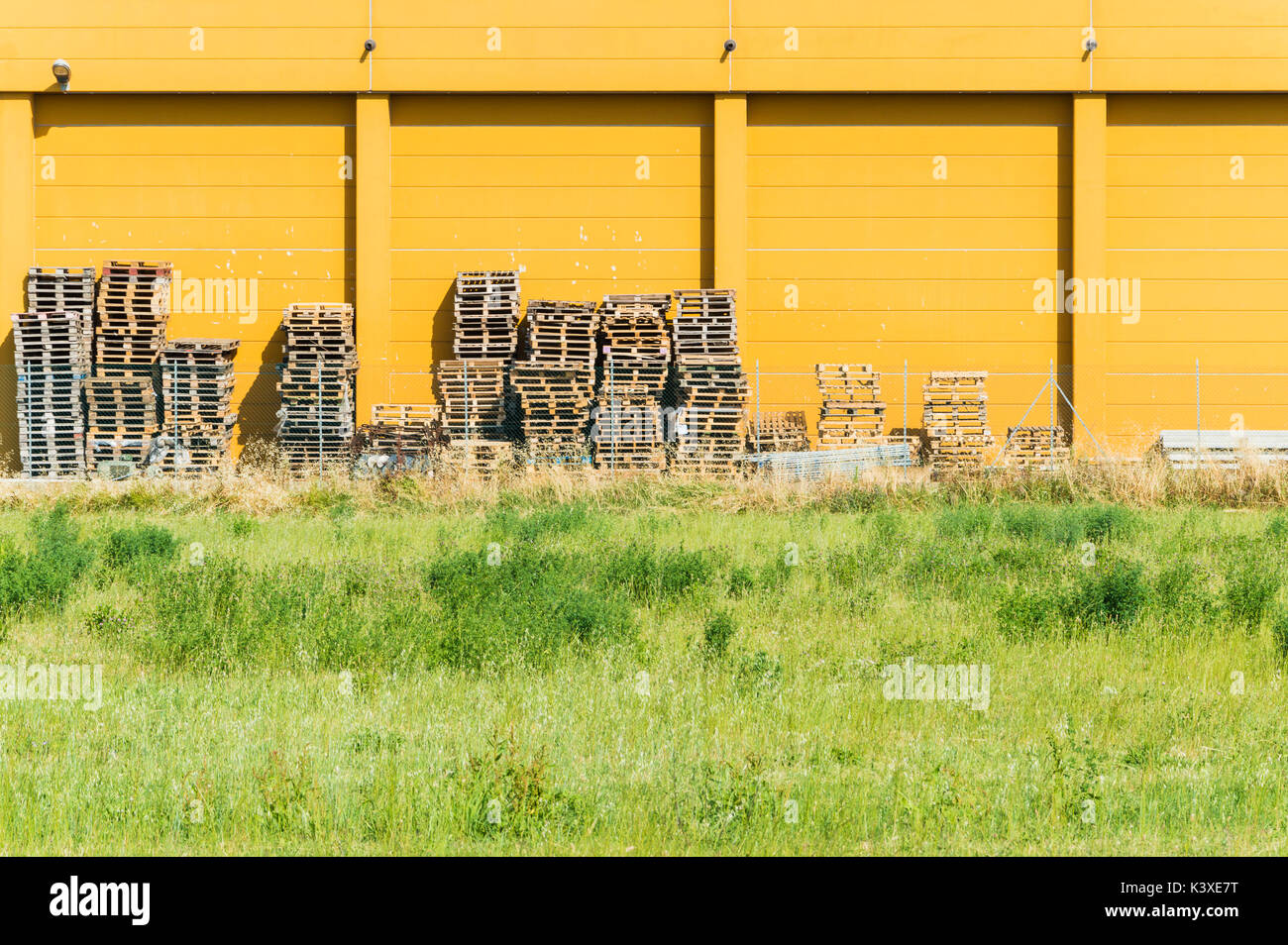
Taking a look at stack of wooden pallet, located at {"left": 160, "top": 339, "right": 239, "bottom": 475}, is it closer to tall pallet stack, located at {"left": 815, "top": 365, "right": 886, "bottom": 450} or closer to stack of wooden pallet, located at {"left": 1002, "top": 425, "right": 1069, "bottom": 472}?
tall pallet stack, located at {"left": 815, "top": 365, "right": 886, "bottom": 450}

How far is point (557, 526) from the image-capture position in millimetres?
15172

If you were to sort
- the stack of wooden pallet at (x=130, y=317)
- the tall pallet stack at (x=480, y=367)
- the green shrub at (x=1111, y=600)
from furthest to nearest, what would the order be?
the stack of wooden pallet at (x=130, y=317) → the tall pallet stack at (x=480, y=367) → the green shrub at (x=1111, y=600)

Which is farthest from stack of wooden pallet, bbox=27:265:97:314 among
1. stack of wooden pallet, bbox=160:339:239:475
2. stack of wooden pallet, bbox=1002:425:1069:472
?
stack of wooden pallet, bbox=1002:425:1069:472

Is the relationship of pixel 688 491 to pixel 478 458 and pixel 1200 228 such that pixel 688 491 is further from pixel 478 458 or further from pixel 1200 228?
pixel 1200 228

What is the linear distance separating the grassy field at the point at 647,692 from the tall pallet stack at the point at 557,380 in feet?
23.3

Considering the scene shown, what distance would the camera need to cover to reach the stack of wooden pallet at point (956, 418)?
23.0m

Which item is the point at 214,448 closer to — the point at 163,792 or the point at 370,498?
the point at 370,498

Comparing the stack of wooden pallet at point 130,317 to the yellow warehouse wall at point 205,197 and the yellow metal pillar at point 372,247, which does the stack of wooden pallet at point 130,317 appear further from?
the yellow metal pillar at point 372,247

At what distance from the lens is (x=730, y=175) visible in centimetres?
2422

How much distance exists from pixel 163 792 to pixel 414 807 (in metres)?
1.20

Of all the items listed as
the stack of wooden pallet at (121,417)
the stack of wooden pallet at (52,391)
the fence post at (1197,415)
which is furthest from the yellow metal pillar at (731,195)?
the stack of wooden pallet at (52,391)

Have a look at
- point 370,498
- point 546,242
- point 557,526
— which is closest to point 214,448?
point 370,498

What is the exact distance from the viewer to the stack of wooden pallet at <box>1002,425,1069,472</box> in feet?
74.1
